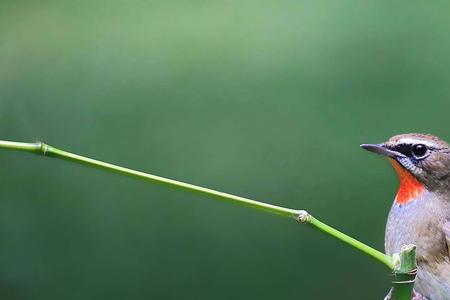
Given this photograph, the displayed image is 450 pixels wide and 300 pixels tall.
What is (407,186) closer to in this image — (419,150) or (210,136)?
(419,150)

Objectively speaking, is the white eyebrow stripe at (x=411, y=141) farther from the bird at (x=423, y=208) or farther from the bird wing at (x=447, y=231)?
the bird wing at (x=447, y=231)

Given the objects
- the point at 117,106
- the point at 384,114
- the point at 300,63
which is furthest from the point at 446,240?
the point at 117,106

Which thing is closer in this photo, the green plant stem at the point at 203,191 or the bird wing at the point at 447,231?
the green plant stem at the point at 203,191

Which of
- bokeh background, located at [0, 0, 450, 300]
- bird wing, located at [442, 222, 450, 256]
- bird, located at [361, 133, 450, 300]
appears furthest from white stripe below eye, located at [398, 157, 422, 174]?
bokeh background, located at [0, 0, 450, 300]

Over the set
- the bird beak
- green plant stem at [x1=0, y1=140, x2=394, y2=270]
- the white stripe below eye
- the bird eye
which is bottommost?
green plant stem at [x1=0, y1=140, x2=394, y2=270]

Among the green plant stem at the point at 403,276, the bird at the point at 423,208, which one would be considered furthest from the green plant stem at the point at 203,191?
the bird at the point at 423,208

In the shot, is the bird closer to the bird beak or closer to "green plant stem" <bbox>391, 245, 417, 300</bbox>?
the bird beak

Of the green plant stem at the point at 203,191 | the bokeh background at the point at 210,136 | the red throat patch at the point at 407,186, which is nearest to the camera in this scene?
the green plant stem at the point at 203,191

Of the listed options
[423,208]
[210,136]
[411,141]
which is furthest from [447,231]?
[210,136]
